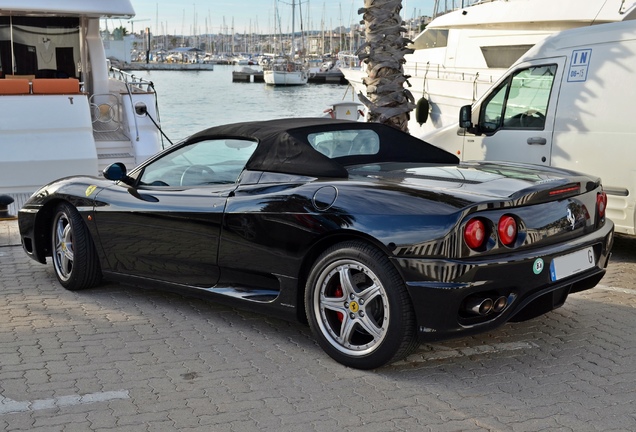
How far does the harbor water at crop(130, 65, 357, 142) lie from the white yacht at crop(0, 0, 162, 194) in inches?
716

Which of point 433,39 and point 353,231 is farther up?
point 433,39

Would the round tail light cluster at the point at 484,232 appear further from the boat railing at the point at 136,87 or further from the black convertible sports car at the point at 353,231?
the boat railing at the point at 136,87

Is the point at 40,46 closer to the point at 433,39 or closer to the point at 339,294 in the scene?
the point at 433,39

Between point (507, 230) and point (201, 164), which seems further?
point (201, 164)

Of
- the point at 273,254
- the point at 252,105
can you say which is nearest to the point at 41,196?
the point at 273,254

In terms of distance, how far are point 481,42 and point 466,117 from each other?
9.59 meters

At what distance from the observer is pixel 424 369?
5016 millimetres

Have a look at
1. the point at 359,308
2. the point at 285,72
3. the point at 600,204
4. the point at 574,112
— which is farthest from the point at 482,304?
the point at 285,72

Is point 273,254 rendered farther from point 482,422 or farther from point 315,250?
point 482,422

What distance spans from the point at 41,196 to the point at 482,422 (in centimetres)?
442

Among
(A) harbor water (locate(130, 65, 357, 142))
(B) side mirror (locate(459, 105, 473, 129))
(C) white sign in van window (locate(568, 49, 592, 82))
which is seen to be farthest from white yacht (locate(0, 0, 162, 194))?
(A) harbor water (locate(130, 65, 357, 142))

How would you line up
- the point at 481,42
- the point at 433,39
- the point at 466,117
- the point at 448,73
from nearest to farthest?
the point at 466,117 → the point at 481,42 → the point at 448,73 → the point at 433,39

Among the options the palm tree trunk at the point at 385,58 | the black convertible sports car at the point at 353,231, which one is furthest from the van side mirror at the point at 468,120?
the black convertible sports car at the point at 353,231

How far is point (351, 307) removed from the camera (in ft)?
16.3
